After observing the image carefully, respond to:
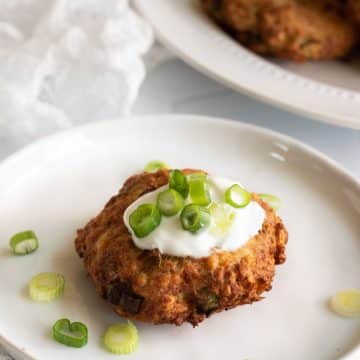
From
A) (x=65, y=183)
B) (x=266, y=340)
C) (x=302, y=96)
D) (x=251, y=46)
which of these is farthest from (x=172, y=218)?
(x=251, y=46)

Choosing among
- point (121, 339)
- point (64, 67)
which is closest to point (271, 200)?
point (121, 339)

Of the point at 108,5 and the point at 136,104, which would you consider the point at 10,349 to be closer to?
the point at 136,104

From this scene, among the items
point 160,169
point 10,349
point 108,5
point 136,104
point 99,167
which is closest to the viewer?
point 10,349

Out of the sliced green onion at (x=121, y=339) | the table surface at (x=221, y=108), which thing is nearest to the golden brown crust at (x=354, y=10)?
the table surface at (x=221, y=108)

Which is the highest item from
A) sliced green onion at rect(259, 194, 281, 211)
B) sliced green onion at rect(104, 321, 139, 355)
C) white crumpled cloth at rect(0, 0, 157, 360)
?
sliced green onion at rect(259, 194, 281, 211)

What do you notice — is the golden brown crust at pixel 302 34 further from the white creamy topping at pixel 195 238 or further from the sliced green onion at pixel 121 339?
the sliced green onion at pixel 121 339

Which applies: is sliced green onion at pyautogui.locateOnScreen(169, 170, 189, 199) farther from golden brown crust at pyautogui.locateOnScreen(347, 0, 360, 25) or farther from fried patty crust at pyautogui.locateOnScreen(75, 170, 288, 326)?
golden brown crust at pyautogui.locateOnScreen(347, 0, 360, 25)

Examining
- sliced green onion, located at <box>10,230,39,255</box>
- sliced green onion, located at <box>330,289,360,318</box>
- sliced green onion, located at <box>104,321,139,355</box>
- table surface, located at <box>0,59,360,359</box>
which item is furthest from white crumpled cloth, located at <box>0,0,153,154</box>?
sliced green onion, located at <box>330,289,360,318</box>
